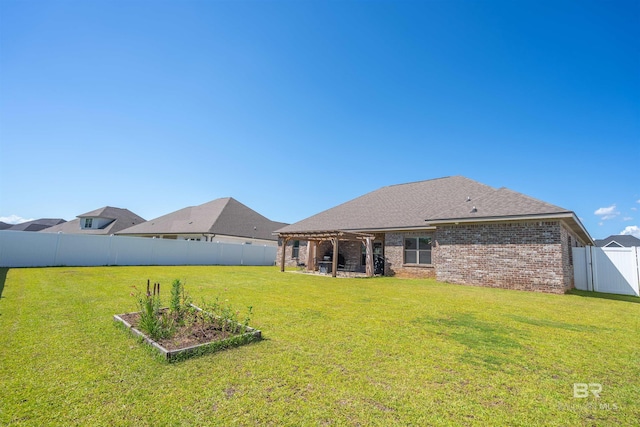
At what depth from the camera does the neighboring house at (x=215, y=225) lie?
2683 cm

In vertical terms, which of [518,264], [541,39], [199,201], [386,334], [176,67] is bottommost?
[386,334]

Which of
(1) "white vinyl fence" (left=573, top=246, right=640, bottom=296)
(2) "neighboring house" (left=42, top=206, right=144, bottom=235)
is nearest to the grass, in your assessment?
(1) "white vinyl fence" (left=573, top=246, right=640, bottom=296)

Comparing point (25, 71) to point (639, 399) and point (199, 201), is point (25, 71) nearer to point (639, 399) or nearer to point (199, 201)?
point (639, 399)

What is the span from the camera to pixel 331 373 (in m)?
3.32

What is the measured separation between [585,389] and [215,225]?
1061 inches

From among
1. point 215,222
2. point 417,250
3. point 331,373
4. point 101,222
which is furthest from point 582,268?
point 101,222

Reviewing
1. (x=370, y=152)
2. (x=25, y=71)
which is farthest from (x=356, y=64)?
(x=25, y=71)

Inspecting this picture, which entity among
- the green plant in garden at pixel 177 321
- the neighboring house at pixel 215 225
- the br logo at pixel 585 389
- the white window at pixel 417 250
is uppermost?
the neighboring house at pixel 215 225

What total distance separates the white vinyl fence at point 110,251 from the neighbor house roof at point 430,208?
6284mm

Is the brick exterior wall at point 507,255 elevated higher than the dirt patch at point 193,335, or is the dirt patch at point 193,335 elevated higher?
the brick exterior wall at point 507,255

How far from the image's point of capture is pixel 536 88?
12.6 metres

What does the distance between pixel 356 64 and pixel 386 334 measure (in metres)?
12.6

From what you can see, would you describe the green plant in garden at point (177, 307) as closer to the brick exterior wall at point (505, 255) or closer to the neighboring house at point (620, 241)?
the brick exterior wall at point (505, 255)

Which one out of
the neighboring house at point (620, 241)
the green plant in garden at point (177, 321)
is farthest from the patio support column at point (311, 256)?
the neighboring house at point (620, 241)
